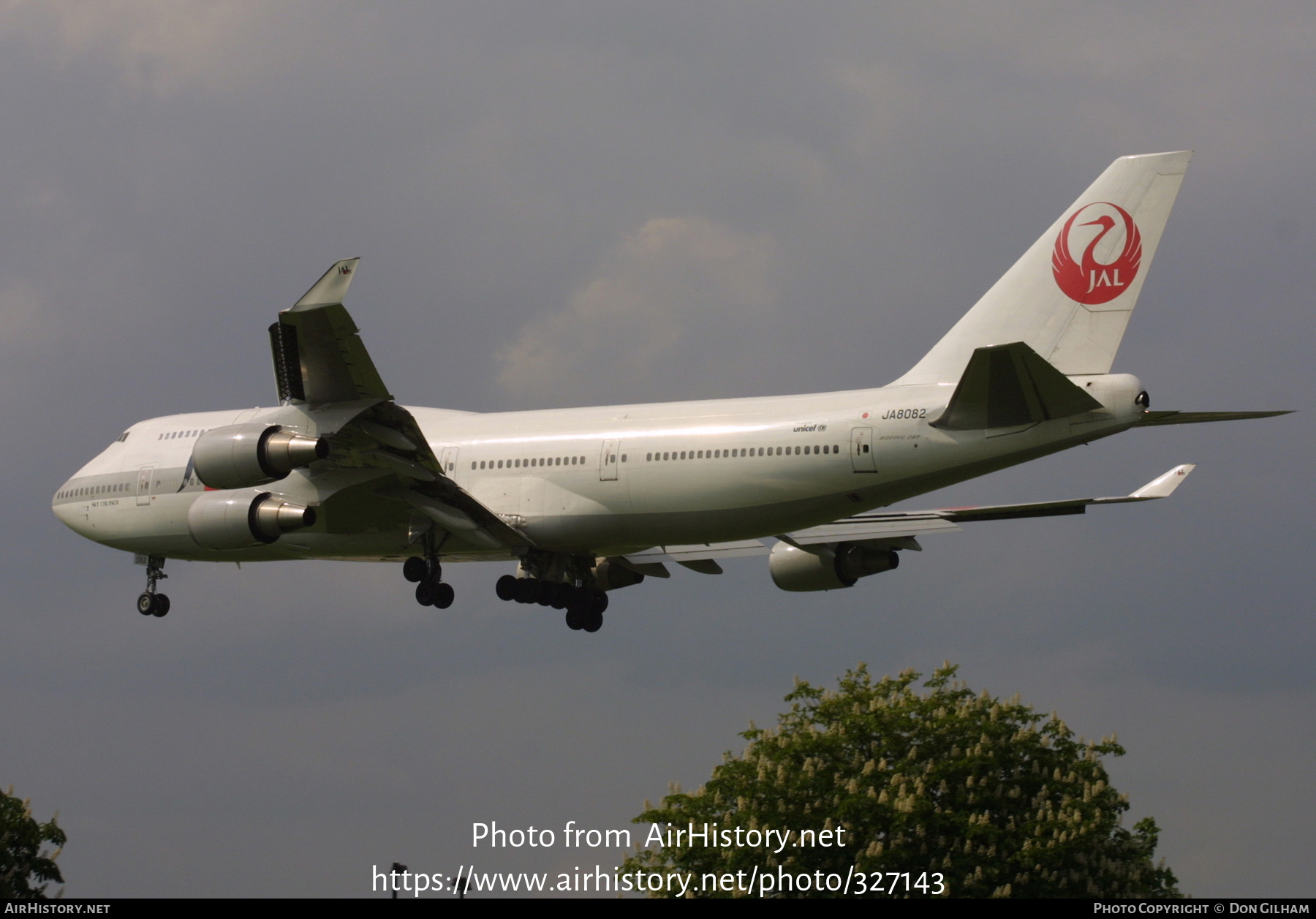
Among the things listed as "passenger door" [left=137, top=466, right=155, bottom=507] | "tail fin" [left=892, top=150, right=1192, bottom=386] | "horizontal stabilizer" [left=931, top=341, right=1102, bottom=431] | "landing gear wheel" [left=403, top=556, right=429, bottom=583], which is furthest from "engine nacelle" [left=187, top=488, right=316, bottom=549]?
"tail fin" [left=892, top=150, right=1192, bottom=386]

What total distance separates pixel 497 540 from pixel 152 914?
477 inches

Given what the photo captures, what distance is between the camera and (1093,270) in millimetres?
31094

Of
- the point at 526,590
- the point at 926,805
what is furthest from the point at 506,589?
the point at 926,805

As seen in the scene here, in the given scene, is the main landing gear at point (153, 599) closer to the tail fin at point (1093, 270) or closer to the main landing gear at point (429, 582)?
the main landing gear at point (429, 582)

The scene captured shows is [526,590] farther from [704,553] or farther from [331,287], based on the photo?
[331,287]

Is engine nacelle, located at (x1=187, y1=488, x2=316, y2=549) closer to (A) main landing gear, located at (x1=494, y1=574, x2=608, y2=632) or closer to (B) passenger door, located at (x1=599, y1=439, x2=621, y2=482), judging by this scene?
(A) main landing gear, located at (x1=494, y1=574, x2=608, y2=632)

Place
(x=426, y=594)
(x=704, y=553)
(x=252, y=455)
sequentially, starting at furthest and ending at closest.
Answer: (x=704, y=553), (x=426, y=594), (x=252, y=455)

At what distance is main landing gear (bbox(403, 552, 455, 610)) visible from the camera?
3447 centimetres

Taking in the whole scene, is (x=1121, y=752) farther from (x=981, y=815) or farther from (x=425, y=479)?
(x=425, y=479)

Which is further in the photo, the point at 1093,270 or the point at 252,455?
the point at 1093,270

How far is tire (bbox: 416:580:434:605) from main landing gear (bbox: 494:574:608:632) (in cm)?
175

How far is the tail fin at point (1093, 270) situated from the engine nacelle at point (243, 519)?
1305 centimetres

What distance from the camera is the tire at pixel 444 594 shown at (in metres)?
34.4

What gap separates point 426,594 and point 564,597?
3358mm
